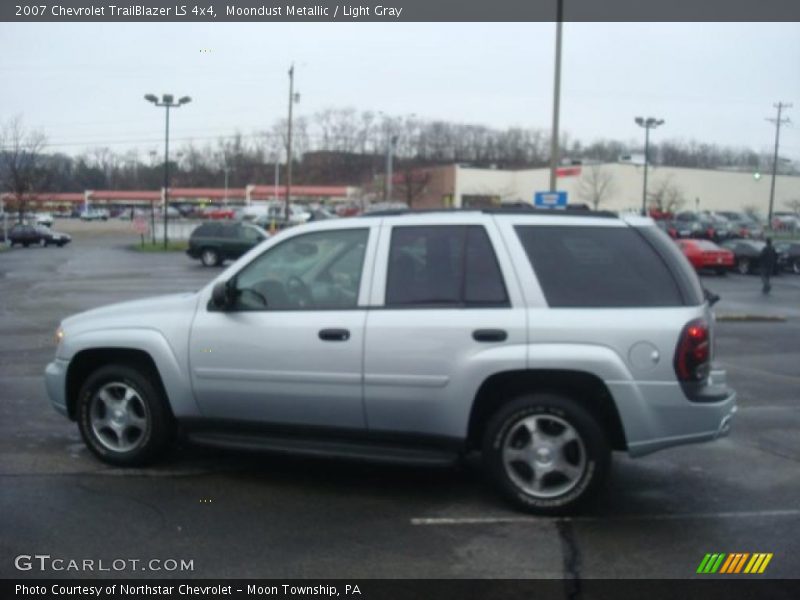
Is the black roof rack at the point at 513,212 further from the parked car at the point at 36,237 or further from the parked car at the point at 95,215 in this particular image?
the parked car at the point at 95,215

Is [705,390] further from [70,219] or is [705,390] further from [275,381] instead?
[70,219]

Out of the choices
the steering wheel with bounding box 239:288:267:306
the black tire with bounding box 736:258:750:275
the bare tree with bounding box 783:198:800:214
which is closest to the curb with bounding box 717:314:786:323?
the steering wheel with bounding box 239:288:267:306

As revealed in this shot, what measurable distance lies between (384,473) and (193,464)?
4.69 ft

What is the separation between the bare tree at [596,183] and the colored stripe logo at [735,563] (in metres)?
65.6

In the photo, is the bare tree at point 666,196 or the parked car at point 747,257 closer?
the parked car at point 747,257

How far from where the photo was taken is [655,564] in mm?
4855

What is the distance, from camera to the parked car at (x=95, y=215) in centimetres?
8880

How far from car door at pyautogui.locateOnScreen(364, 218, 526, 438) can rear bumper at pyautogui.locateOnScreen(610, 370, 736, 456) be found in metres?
0.73

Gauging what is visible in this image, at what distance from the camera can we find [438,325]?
562 cm

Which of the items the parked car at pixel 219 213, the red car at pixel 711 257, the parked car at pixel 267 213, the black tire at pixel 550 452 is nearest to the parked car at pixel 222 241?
the red car at pixel 711 257

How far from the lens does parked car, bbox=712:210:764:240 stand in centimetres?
5578

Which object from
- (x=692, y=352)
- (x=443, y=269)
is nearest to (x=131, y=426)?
(x=443, y=269)

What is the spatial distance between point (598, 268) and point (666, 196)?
7667 centimetres

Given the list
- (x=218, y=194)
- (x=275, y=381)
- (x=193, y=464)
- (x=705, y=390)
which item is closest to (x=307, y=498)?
(x=275, y=381)
